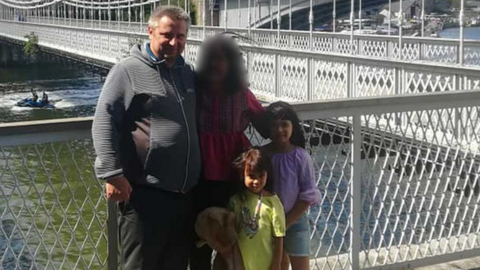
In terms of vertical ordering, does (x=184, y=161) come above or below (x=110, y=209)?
above

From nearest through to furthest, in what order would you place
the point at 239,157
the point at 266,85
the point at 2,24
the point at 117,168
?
1. the point at 117,168
2. the point at 239,157
3. the point at 266,85
4. the point at 2,24

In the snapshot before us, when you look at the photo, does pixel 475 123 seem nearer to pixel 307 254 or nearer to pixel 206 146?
pixel 307 254

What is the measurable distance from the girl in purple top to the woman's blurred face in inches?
9.9

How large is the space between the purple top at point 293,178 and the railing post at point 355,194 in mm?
876

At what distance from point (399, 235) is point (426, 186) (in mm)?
302

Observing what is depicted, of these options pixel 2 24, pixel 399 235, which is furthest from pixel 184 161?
pixel 2 24

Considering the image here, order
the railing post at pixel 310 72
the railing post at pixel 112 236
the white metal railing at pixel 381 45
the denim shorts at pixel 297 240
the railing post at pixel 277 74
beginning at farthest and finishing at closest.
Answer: the railing post at pixel 277 74 < the white metal railing at pixel 381 45 < the railing post at pixel 310 72 < the railing post at pixel 112 236 < the denim shorts at pixel 297 240

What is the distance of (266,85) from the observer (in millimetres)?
17516

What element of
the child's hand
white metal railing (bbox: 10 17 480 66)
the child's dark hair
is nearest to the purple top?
the child's dark hair

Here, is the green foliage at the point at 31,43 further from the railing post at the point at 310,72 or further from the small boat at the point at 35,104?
the railing post at the point at 310,72

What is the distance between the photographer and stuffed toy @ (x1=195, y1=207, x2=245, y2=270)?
9.84ft

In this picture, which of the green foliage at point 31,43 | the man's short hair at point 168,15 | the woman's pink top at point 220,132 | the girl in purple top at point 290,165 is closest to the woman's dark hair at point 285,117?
the girl in purple top at point 290,165

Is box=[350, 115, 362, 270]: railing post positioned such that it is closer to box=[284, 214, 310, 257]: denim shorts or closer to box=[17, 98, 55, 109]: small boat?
box=[284, 214, 310, 257]: denim shorts

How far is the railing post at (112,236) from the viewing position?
3438 millimetres
